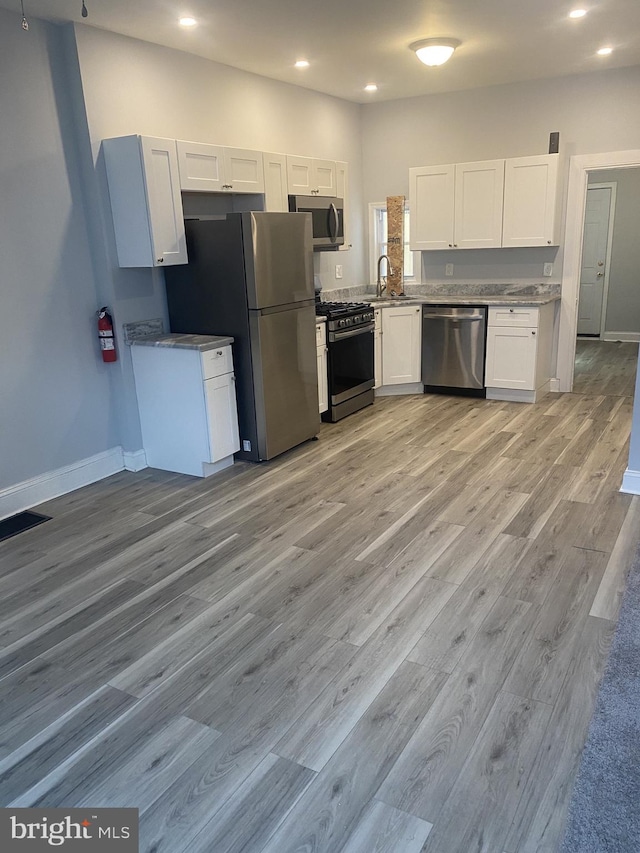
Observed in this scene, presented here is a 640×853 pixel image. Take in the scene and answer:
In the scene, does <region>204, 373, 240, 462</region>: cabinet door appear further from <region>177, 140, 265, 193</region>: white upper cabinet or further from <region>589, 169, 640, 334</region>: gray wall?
<region>589, 169, 640, 334</region>: gray wall

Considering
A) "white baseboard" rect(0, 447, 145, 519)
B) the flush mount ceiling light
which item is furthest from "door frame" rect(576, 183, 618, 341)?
"white baseboard" rect(0, 447, 145, 519)

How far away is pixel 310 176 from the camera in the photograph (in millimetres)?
5238

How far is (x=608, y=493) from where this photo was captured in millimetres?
3727

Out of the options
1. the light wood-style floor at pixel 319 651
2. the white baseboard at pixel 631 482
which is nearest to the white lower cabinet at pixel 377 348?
the light wood-style floor at pixel 319 651

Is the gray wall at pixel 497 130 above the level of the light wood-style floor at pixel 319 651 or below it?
above

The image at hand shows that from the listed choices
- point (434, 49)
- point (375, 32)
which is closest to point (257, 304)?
point (375, 32)

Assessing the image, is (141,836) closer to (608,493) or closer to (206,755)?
(206,755)

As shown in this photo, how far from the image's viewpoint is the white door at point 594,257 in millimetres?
8547

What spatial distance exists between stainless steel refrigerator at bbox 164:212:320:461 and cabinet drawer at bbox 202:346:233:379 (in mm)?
136

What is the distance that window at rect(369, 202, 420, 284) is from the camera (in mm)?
6570

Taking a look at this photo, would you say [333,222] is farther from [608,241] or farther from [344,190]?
[608,241]

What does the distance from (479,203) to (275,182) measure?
2025 millimetres

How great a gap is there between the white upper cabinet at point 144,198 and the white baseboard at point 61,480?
1309mm

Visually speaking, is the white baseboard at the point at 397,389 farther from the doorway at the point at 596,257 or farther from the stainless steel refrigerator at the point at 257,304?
the doorway at the point at 596,257
